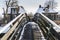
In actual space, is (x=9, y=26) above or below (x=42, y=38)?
above

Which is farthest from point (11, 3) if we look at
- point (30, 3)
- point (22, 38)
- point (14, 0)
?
point (22, 38)

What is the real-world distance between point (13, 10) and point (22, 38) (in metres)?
28.8

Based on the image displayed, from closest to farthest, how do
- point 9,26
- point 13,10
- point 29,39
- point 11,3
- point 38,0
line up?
1. point 9,26
2. point 29,39
3. point 13,10
4. point 11,3
5. point 38,0

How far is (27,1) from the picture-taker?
2616 inches

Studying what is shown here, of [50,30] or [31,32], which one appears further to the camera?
[31,32]

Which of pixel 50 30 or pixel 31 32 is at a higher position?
pixel 50 30

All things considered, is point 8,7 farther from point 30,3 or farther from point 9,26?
point 9,26

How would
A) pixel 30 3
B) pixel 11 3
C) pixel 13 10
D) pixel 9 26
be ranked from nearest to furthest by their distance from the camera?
pixel 9 26
pixel 13 10
pixel 11 3
pixel 30 3

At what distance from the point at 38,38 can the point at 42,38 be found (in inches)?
5.2

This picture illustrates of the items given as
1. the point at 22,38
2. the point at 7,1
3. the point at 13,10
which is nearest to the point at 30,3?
the point at 7,1

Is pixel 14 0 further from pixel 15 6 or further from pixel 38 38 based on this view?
pixel 38 38

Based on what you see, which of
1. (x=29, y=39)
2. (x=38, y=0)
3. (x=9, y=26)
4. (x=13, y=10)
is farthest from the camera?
(x=38, y=0)

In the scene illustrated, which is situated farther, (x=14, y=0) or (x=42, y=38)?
(x=14, y=0)

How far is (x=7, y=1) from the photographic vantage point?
39719 millimetres
